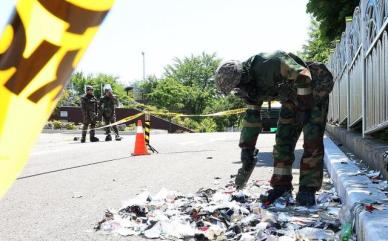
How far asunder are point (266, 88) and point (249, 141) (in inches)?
23.1

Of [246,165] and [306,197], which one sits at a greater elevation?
[246,165]

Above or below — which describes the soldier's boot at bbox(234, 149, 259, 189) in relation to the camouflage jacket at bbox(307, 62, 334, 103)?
below

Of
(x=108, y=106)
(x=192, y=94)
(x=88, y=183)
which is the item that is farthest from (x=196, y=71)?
(x=88, y=183)

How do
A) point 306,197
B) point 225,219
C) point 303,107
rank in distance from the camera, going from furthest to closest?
1. point 306,197
2. point 303,107
3. point 225,219

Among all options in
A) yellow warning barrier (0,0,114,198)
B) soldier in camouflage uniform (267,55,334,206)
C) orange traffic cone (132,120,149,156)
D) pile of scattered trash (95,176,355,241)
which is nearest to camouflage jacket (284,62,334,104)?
soldier in camouflage uniform (267,55,334,206)

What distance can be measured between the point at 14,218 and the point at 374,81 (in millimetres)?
4634

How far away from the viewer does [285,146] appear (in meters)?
5.20

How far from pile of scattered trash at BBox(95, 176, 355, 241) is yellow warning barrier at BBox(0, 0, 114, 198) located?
10.0 ft

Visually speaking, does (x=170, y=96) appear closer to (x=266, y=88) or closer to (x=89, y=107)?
(x=89, y=107)

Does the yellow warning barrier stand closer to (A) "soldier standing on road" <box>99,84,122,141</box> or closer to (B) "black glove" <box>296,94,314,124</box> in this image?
(B) "black glove" <box>296,94,314,124</box>

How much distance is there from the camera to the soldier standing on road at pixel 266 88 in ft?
15.2

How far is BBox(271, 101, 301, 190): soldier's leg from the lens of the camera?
17.0ft

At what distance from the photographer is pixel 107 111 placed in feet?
58.9

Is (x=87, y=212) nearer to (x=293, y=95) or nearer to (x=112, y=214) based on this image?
A: (x=112, y=214)
